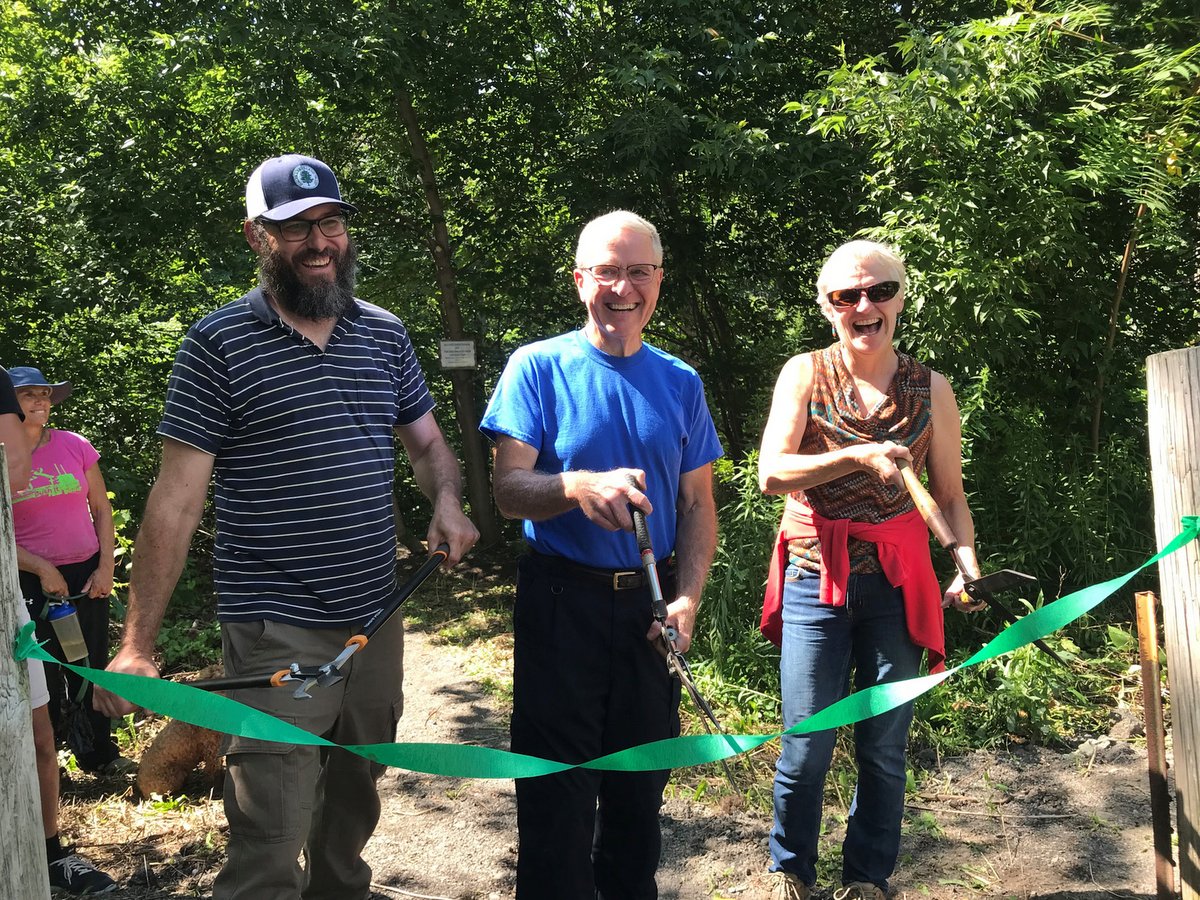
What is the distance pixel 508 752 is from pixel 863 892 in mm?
1431

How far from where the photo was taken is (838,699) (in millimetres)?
2959

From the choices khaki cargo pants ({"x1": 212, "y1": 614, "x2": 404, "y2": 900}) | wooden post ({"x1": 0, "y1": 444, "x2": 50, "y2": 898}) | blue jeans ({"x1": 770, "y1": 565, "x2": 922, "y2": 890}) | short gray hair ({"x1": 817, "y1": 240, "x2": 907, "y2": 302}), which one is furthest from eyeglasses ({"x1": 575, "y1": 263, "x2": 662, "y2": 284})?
wooden post ({"x1": 0, "y1": 444, "x2": 50, "y2": 898})

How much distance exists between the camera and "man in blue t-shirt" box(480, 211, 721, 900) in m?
2.63

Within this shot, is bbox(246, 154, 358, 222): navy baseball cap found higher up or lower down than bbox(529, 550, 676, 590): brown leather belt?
higher up

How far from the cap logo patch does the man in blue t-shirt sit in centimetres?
69

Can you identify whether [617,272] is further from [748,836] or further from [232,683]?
[748,836]

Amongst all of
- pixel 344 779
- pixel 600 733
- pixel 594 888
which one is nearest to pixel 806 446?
pixel 600 733

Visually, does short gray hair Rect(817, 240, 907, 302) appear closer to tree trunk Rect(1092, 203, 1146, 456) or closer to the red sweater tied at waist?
the red sweater tied at waist

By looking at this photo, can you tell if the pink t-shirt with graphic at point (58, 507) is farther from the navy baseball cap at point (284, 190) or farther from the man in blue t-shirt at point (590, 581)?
the man in blue t-shirt at point (590, 581)

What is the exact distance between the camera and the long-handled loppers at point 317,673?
85.4 inches

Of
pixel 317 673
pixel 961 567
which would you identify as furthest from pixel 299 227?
pixel 961 567

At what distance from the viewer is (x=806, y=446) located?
3.03m

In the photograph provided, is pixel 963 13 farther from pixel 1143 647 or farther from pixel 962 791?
pixel 1143 647

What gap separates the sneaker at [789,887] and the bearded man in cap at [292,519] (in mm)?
1213
